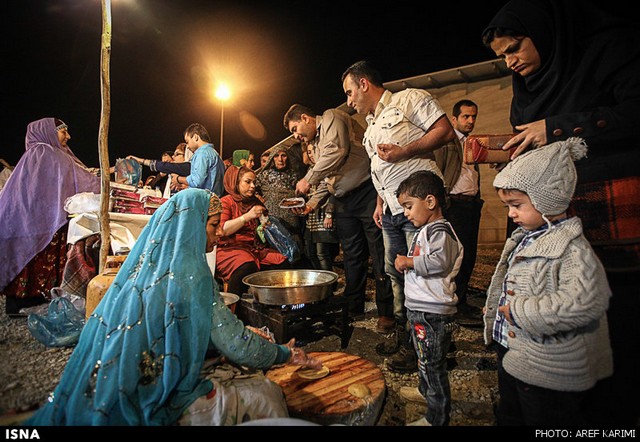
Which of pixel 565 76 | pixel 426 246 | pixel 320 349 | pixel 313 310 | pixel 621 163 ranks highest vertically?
pixel 565 76

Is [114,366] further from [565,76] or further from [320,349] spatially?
[565,76]

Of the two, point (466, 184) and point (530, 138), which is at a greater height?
point (466, 184)

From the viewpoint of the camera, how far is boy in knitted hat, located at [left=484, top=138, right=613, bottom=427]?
4.50 feet

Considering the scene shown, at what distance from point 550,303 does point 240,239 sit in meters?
3.52

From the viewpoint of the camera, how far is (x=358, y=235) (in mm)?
3992

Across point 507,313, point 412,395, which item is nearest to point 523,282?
point 507,313

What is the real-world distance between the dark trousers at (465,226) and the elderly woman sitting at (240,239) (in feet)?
7.50

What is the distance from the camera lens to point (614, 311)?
1567mm

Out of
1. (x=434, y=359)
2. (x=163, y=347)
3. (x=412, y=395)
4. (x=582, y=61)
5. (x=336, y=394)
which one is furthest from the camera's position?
(x=412, y=395)

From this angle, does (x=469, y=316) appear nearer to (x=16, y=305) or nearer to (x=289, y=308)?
(x=289, y=308)

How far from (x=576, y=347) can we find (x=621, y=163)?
0.96 meters

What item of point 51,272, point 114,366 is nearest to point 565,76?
point 114,366

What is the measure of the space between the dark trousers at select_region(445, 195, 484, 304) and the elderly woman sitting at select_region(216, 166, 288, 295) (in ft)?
7.50

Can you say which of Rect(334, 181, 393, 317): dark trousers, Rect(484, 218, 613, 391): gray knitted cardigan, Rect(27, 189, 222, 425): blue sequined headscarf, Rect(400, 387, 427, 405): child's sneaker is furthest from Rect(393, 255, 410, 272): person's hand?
Rect(334, 181, 393, 317): dark trousers
